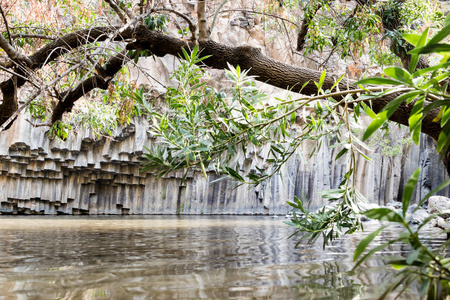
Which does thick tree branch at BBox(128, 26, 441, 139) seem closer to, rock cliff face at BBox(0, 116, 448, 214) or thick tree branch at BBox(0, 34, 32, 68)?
thick tree branch at BBox(0, 34, 32, 68)

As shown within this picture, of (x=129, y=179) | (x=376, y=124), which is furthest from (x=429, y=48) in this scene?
(x=129, y=179)

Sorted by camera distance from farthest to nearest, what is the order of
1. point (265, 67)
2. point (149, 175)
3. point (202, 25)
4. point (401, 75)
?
point (149, 175), point (202, 25), point (265, 67), point (401, 75)

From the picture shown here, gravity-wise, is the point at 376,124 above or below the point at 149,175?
below

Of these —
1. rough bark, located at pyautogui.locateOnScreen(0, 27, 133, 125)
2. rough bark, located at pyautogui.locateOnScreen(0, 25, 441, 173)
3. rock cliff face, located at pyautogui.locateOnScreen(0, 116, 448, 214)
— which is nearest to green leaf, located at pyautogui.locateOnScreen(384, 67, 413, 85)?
rough bark, located at pyautogui.locateOnScreen(0, 25, 441, 173)

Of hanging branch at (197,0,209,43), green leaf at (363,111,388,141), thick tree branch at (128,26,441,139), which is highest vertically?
hanging branch at (197,0,209,43)

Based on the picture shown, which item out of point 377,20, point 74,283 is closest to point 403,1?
point 377,20

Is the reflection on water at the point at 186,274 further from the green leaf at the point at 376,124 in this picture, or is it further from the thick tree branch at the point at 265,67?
the thick tree branch at the point at 265,67

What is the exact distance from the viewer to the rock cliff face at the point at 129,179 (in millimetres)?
13945

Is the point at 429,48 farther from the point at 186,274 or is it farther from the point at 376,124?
the point at 186,274

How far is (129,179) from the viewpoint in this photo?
16.1m

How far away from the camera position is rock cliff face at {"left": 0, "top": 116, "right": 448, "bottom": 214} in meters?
13.9

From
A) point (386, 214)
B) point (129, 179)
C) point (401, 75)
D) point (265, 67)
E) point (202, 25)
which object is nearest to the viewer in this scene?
point (386, 214)

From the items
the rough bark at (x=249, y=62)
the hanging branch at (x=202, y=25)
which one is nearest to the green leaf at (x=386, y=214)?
the rough bark at (x=249, y=62)

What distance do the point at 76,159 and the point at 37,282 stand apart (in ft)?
44.3
